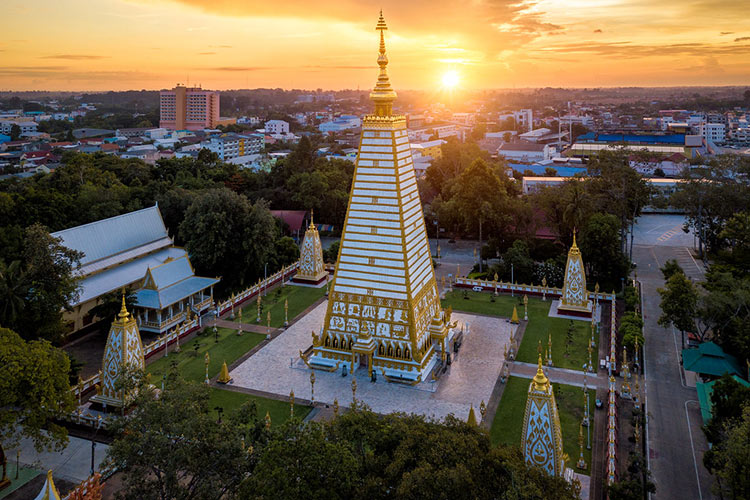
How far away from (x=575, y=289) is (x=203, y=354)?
2026 cm

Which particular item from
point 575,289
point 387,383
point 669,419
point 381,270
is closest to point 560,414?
point 669,419

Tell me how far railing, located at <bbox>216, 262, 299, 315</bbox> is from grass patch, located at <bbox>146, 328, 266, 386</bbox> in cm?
280

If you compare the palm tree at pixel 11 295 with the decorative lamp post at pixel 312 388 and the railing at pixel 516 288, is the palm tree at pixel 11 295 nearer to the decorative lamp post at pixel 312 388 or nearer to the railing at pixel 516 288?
the decorative lamp post at pixel 312 388

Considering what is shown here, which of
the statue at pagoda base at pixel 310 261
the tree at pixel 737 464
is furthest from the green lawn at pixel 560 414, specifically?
the statue at pagoda base at pixel 310 261

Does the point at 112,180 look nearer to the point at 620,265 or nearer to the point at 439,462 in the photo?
the point at 620,265

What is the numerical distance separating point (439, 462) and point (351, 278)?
13821 millimetres

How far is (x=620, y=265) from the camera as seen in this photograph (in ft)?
125

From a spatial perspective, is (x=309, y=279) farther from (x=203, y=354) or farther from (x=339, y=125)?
(x=339, y=125)

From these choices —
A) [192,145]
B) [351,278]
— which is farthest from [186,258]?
[192,145]

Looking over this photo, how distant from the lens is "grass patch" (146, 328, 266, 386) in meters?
27.3

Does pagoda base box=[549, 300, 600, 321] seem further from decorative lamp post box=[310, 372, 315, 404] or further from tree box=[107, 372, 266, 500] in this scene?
tree box=[107, 372, 266, 500]

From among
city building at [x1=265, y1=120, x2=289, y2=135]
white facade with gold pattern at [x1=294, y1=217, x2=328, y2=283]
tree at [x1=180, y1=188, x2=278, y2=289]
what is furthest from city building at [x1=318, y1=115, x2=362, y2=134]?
tree at [x1=180, y1=188, x2=278, y2=289]

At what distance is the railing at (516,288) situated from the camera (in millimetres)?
36406

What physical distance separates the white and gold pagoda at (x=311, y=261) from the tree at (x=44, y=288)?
1594 cm
